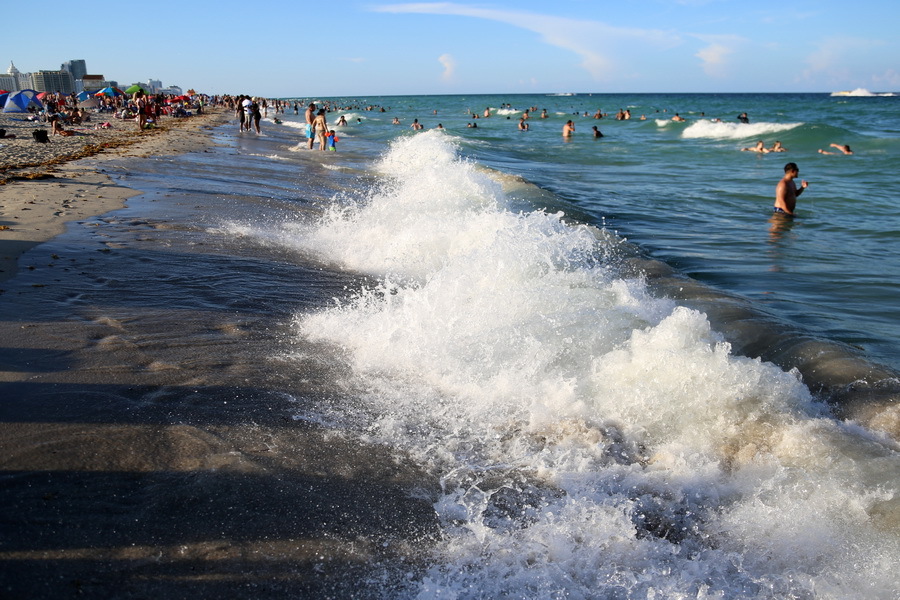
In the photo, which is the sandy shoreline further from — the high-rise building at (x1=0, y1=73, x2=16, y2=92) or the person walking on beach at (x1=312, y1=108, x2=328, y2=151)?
the high-rise building at (x1=0, y1=73, x2=16, y2=92)

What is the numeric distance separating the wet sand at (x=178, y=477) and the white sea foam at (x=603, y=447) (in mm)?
337

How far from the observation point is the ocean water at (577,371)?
9.08ft

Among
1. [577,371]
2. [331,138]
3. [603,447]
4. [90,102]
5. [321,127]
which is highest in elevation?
[90,102]

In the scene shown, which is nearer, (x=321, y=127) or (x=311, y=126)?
(x=321, y=127)

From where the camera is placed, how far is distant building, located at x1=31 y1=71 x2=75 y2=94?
5331 cm

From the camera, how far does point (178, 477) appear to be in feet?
9.70

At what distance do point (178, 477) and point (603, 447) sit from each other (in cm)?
230

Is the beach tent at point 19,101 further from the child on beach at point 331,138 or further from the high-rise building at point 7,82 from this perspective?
the high-rise building at point 7,82

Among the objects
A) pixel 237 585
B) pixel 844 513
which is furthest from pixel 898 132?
pixel 237 585

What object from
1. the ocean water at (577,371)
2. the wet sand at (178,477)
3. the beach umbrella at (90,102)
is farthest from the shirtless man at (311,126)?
the beach umbrella at (90,102)

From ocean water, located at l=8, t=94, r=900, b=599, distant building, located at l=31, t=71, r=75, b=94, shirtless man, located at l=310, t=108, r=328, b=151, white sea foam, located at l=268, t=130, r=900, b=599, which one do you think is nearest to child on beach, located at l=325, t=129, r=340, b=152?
shirtless man, located at l=310, t=108, r=328, b=151

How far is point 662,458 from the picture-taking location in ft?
11.5

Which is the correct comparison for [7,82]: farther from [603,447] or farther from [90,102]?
[603,447]

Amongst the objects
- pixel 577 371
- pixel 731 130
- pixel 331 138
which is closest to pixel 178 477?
pixel 577 371
